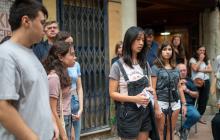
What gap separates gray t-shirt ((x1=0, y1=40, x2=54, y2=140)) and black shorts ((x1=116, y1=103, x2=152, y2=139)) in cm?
199

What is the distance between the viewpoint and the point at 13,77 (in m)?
2.23

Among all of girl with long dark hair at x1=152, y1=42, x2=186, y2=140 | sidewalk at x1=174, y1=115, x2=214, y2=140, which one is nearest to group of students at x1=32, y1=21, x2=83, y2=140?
girl with long dark hair at x1=152, y1=42, x2=186, y2=140

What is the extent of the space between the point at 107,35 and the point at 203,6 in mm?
4824

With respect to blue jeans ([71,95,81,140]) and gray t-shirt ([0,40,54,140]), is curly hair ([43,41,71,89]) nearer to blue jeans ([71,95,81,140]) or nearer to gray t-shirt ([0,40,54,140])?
blue jeans ([71,95,81,140])

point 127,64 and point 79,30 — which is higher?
point 79,30

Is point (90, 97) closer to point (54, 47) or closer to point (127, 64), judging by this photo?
point (127, 64)

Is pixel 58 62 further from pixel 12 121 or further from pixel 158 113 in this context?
pixel 158 113

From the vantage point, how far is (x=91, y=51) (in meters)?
7.60

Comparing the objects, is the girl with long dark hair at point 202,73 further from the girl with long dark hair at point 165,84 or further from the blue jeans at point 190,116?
the girl with long dark hair at point 165,84

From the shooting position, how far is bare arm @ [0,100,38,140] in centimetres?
219

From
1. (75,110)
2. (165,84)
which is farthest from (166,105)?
(75,110)

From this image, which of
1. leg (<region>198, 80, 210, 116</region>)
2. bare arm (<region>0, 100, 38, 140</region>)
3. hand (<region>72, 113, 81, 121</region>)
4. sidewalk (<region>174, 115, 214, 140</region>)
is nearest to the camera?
bare arm (<region>0, 100, 38, 140</region>)

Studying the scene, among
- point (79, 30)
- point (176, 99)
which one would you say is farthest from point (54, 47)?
point (79, 30)

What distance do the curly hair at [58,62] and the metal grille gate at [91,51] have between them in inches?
127
